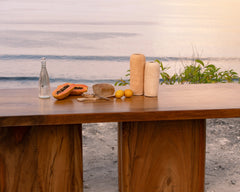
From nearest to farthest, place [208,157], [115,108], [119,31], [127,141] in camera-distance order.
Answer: [115,108], [127,141], [208,157], [119,31]

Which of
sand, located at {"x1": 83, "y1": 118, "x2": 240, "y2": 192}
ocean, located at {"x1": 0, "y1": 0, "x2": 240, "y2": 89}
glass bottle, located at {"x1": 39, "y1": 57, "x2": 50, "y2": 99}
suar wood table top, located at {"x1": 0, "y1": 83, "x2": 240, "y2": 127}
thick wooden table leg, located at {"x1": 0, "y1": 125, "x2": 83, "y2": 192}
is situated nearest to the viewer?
suar wood table top, located at {"x1": 0, "y1": 83, "x2": 240, "y2": 127}

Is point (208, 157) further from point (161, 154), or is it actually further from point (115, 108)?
point (115, 108)

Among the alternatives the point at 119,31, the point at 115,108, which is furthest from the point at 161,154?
the point at 119,31

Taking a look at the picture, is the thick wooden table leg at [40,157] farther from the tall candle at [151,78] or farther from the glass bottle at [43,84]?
the tall candle at [151,78]

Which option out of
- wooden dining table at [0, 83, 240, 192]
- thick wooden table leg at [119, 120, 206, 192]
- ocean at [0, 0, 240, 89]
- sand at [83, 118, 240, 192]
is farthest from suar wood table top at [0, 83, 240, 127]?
ocean at [0, 0, 240, 89]

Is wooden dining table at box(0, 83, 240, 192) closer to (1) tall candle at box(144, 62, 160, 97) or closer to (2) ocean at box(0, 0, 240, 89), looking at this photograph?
(1) tall candle at box(144, 62, 160, 97)

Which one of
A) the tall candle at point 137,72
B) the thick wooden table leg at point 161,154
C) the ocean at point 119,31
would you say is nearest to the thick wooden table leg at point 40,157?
the thick wooden table leg at point 161,154

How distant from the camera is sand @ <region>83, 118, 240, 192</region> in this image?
7.53 ft

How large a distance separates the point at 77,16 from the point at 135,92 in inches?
279

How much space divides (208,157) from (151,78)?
1.19 m

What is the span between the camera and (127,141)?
177 centimetres

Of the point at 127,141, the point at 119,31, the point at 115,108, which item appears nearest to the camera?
the point at 115,108

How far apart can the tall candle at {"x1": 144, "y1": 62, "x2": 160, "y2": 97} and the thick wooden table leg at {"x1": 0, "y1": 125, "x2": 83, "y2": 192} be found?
1.37 feet

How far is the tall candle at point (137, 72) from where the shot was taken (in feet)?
6.15
